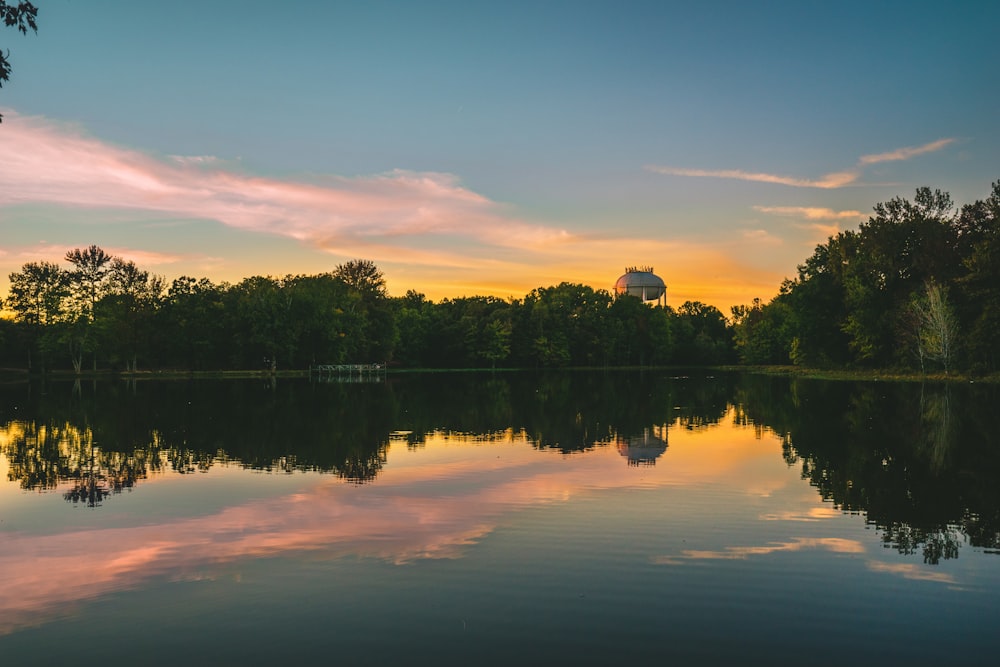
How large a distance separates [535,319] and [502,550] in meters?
128

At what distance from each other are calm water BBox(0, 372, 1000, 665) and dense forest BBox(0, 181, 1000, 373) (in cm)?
5574

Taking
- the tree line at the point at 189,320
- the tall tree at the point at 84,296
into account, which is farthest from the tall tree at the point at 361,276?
the tall tree at the point at 84,296

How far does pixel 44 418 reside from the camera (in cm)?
3672

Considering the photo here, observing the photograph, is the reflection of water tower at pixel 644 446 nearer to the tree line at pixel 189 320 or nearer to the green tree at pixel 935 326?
the green tree at pixel 935 326

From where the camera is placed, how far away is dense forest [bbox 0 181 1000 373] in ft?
243

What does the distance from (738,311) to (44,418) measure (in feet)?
544

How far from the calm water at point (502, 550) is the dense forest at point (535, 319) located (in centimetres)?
5574

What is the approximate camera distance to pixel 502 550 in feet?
40.1

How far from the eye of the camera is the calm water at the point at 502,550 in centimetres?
856

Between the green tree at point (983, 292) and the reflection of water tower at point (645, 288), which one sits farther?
the reflection of water tower at point (645, 288)

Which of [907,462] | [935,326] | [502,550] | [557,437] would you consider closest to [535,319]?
[935,326]

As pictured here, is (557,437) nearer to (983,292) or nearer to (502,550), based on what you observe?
(502,550)

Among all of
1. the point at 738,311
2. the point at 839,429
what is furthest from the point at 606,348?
the point at 839,429

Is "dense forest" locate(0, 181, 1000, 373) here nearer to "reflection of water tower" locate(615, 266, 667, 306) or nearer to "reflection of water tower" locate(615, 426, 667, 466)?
"reflection of water tower" locate(615, 266, 667, 306)
